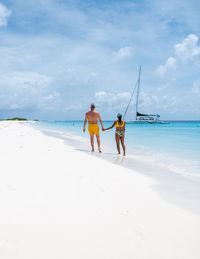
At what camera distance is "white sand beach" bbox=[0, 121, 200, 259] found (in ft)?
7.17

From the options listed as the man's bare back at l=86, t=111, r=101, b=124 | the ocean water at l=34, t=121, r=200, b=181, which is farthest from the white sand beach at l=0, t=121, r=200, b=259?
the man's bare back at l=86, t=111, r=101, b=124

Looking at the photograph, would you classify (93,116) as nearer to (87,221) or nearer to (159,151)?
(159,151)

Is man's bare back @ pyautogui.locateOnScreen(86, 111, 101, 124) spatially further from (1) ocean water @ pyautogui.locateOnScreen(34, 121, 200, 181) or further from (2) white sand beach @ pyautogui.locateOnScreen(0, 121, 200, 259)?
(2) white sand beach @ pyautogui.locateOnScreen(0, 121, 200, 259)

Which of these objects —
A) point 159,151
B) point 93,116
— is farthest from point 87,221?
point 159,151

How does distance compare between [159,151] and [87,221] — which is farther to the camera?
[159,151]

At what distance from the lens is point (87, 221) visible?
2711 mm

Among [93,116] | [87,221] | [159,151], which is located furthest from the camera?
[159,151]

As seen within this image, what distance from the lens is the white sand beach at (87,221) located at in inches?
86.0

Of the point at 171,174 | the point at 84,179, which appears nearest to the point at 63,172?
the point at 84,179

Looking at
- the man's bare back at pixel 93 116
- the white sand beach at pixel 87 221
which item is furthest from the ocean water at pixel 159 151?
the white sand beach at pixel 87 221

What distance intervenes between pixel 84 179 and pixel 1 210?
194 centimetres

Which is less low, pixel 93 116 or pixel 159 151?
pixel 93 116

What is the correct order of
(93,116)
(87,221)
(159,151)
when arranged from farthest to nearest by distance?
1. (159,151)
2. (93,116)
3. (87,221)

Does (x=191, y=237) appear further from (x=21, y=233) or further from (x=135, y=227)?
(x=21, y=233)
